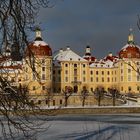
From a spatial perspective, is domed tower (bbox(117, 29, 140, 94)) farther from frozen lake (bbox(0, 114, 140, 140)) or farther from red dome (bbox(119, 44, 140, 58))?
frozen lake (bbox(0, 114, 140, 140))

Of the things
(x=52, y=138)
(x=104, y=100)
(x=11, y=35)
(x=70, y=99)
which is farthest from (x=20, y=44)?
(x=70, y=99)

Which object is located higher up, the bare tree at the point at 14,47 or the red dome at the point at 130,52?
the red dome at the point at 130,52

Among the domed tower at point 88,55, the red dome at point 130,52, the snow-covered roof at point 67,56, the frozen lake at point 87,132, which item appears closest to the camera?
the frozen lake at point 87,132

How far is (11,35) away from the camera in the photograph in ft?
25.4

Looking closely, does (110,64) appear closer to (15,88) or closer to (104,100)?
(104,100)

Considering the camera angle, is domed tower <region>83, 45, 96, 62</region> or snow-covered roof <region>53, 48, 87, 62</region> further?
domed tower <region>83, 45, 96, 62</region>

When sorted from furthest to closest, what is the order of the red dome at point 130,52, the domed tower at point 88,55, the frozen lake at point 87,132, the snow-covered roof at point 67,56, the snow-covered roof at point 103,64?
the domed tower at point 88,55, the snow-covered roof at point 103,64, the snow-covered roof at point 67,56, the red dome at point 130,52, the frozen lake at point 87,132

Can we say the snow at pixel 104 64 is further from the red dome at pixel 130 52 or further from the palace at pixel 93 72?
the red dome at pixel 130 52

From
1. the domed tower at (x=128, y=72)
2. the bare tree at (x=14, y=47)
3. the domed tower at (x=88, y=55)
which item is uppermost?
the domed tower at (x=88, y=55)

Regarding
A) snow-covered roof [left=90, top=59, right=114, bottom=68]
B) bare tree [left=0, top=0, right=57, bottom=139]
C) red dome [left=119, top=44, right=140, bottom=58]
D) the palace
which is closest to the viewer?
bare tree [left=0, top=0, right=57, bottom=139]

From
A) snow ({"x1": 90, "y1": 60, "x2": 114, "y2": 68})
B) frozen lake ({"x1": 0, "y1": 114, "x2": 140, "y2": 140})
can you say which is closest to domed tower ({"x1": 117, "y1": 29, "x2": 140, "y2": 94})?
snow ({"x1": 90, "y1": 60, "x2": 114, "y2": 68})

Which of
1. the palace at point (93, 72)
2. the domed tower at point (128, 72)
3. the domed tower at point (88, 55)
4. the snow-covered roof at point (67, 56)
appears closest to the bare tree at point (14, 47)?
the palace at point (93, 72)

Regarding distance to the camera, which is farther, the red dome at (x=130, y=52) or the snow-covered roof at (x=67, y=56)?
the snow-covered roof at (x=67, y=56)

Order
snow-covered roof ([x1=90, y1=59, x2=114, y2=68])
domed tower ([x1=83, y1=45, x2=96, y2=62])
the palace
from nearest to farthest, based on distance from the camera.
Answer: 1. the palace
2. snow-covered roof ([x1=90, y1=59, x2=114, y2=68])
3. domed tower ([x1=83, y1=45, x2=96, y2=62])
